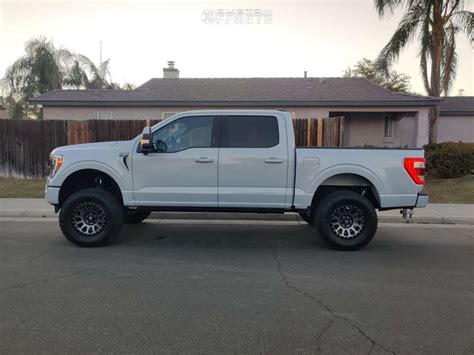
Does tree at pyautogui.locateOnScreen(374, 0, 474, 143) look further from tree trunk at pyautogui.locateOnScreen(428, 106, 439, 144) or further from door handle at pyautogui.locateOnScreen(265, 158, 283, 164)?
door handle at pyautogui.locateOnScreen(265, 158, 283, 164)

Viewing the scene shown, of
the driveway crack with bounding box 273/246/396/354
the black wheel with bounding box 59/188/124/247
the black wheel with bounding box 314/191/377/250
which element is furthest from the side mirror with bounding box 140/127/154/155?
the black wheel with bounding box 314/191/377/250

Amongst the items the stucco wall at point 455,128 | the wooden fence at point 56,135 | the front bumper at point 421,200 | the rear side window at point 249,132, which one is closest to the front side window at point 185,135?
the rear side window at point 249,132

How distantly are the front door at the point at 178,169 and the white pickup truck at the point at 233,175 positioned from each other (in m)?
0.02

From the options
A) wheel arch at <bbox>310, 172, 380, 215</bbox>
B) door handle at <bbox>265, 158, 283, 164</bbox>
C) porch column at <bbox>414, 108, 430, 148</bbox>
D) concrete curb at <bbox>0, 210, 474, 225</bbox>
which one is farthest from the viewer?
porch column at <bbox>414, 108, 430, 148</bbox>

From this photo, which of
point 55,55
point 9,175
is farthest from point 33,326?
point 55,55

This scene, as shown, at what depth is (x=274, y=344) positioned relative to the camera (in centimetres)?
306

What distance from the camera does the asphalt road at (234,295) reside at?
311 cm

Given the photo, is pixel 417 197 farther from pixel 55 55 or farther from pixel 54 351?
pixel 55 55

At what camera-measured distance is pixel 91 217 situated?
5871 mm

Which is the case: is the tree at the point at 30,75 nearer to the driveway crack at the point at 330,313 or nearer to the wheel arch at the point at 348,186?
the wheel arch at the point at 348,186

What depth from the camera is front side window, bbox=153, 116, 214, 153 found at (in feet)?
19.0

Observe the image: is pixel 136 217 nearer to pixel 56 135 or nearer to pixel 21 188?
pixel 21 188

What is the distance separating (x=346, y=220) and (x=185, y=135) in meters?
2.80

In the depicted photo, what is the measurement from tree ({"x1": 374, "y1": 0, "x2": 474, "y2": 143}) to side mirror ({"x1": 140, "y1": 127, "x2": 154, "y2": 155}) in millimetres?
12668
